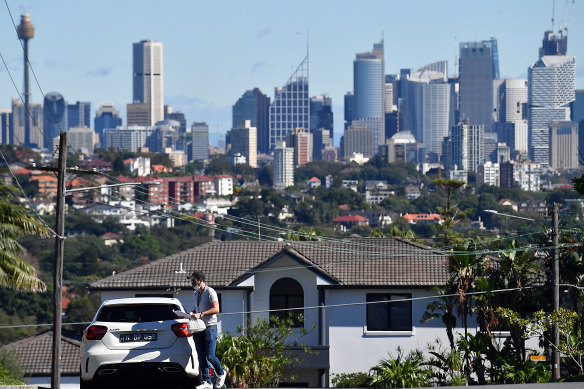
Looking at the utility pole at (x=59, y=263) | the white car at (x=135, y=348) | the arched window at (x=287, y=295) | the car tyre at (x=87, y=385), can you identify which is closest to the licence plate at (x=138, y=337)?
the white car at (x=135, y=348)

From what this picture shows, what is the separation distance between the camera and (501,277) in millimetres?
28312

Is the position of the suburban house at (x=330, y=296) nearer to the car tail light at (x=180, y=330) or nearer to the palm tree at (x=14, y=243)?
the palm tree at (x=14, y=243)

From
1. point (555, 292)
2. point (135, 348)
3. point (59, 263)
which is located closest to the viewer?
point (135, 348)

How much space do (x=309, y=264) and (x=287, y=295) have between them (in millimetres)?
1243

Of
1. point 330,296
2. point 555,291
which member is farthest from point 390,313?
point 555,291

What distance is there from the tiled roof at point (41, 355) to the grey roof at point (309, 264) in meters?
2.15

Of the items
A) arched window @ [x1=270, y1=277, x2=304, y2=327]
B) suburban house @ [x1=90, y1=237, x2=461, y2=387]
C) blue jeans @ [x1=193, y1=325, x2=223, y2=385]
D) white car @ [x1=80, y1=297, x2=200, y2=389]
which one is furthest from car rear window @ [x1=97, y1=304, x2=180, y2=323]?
arched window @ [x1=270, y1=277, x2=304, y2=327]

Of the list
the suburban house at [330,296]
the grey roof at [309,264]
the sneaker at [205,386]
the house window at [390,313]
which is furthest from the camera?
the grey roof at [309,264]

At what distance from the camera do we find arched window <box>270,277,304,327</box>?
3198 cm

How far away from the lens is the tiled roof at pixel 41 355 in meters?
31.6

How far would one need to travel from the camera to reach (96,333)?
1561cm

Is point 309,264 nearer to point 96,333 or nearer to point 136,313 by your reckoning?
point 136,313

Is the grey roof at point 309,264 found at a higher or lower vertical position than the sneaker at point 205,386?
higher

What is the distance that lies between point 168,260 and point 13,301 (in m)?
74.5
